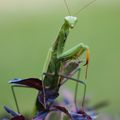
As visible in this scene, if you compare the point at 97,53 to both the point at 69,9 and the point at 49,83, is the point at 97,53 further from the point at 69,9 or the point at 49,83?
the point at 49,83

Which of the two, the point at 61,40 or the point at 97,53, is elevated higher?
the point at 61,40

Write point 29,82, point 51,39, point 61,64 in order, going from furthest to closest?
point 51,39 < point 61,64 < point 29,82

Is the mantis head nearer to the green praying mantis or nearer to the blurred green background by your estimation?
the green praying mantis

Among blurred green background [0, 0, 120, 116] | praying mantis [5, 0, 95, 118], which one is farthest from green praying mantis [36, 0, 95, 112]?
blurred green background [0, 0, 120, 116]

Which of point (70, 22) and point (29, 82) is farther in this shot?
point (70, 22)

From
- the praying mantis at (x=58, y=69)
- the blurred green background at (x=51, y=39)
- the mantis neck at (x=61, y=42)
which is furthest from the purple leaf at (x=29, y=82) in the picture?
the blurred green background at (x=51, y=39)

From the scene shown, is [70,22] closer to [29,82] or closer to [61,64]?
[61,64]

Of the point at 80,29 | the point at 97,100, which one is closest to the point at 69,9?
the point at 80,29

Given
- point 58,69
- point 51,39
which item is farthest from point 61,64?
point 51,39
